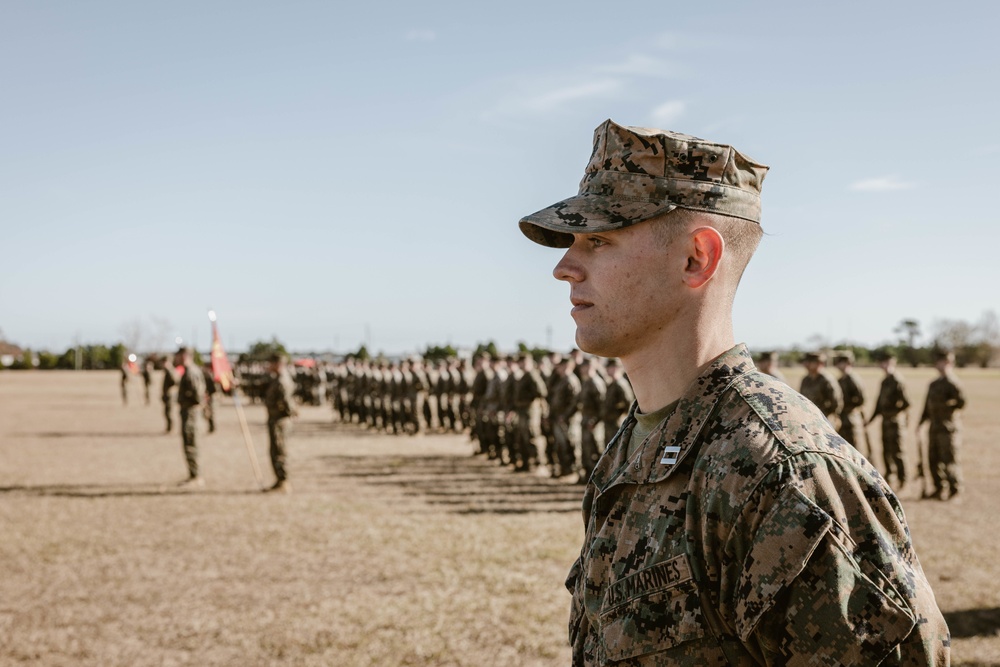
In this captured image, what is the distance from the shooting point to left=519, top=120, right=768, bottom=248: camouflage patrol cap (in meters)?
1.79

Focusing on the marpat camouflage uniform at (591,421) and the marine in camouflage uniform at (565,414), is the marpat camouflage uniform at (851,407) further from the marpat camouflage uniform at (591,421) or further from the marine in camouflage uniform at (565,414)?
the marine in camouflage uniform at (565,414)

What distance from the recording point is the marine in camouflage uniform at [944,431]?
38.4 ft

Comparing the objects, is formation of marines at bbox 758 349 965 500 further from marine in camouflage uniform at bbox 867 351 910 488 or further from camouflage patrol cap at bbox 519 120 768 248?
camouflage patrol cap at bbox 519 120 768 248

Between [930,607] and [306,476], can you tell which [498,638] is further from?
[306,476]

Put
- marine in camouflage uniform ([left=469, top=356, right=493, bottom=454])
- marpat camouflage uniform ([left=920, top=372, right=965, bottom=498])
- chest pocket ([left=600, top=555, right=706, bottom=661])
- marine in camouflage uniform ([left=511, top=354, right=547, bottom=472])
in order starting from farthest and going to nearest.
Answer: marine in camouflage uniform ([left=469, top=356, right=493, bottom=454]) → marine in camouflage uniform ([left=511, top=354, right=547, bottom=472]) → marpat camouflage uniform ([left=920, top=372, right=965, bottom=498]) → chest pocket ([left=600, top=555, right=706, bottom=661])

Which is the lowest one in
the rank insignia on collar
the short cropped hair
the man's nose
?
the rank insignia on collar

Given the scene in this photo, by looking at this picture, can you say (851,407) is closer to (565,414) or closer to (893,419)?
(893,419)

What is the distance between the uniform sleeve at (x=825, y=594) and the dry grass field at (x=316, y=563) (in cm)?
459

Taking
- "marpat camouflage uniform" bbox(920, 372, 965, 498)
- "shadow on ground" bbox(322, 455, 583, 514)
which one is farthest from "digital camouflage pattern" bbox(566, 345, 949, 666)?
"marpat camouflage uniform" bbox(920, 372, 965, 498)

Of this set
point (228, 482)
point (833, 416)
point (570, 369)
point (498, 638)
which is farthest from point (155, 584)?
point (833, 416)

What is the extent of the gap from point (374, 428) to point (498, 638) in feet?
62.7

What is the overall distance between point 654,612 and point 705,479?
293 millimetres

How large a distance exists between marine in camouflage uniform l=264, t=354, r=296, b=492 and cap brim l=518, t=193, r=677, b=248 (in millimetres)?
10743

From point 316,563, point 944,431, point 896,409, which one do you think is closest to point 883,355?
point 896,409
